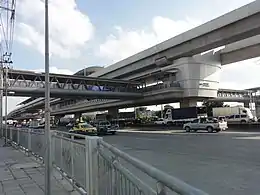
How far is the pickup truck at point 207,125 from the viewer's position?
1518 inches

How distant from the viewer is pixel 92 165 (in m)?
5.21

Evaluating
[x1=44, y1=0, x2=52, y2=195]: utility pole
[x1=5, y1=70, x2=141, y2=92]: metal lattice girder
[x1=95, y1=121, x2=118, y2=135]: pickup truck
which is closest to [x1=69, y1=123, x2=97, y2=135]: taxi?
[x1=95, y1=121, x2=118, y2=135]: pickup truck

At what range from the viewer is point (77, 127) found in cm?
3459

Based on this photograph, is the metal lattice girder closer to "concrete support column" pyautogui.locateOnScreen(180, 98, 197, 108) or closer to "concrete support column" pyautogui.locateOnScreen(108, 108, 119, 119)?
"concrete support column" pyautogui.locateOnScreen(180, 98, 197, 108)

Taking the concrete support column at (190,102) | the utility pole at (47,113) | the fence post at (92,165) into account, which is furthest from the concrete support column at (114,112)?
the fence post at (92,165)

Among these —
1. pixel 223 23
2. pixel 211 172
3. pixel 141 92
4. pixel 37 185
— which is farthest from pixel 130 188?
pixel 141 92

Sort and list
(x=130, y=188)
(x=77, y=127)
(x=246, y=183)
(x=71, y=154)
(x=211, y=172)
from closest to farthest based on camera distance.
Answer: (x=130, y=188)
(x=71, y=154)
(x=246, y=183)
(x=211, y=172)
(x=77, y=127)

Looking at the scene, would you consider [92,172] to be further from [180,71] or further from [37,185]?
[180,71]

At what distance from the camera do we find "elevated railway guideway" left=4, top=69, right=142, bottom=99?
5159 centimetres

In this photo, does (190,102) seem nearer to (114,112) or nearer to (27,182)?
(114,112)

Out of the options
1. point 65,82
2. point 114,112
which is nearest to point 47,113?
point 65,82

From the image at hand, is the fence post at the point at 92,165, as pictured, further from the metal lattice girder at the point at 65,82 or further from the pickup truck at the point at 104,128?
the metal lattice girder at the point at 65,82

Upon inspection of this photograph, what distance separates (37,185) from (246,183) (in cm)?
552

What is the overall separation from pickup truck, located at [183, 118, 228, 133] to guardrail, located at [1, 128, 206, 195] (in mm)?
31509
